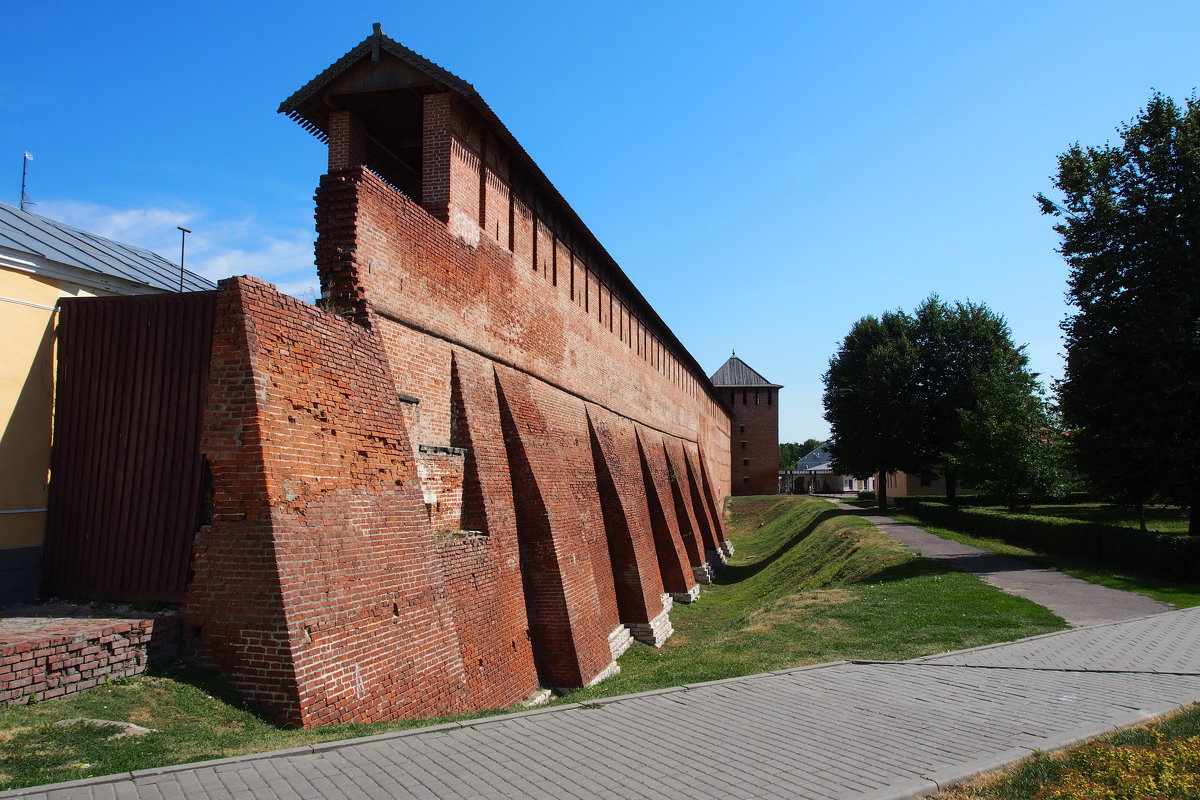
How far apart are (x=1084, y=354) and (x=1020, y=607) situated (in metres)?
7.55

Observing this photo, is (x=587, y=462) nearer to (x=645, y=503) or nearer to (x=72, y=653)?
(x=645, y=503)

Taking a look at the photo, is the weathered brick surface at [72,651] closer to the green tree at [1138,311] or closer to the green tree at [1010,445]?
the green tree at [1138,311]

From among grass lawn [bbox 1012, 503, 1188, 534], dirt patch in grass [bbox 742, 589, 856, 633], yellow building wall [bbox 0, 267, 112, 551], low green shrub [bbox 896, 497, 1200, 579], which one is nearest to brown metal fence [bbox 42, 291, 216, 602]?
yellow building wall [bbox 0, 267, 112, 551]

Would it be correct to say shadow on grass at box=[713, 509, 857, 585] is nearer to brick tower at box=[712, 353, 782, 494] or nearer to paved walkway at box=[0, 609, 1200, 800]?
paved walkway at box=[0, 609, 1200, 800]

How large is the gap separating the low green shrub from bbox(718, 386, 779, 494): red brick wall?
108 ft

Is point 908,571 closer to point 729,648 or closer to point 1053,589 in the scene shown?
point 1053,589

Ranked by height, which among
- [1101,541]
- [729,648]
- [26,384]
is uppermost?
[26,384]

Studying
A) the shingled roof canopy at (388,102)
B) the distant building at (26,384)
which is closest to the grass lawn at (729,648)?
the distant building at (26,384)

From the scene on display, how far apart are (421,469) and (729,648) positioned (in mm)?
4879

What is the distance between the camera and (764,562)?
2620 centimetres

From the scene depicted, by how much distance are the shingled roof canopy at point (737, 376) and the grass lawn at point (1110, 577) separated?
126ft

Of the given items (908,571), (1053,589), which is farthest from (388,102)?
(1053,589)

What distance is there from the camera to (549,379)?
42.5 feet

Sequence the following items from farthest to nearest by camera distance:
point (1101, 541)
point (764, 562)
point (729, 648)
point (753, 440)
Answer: point (753, 440) < point (764, 562) < point (1101, 541) < point (729, 648)
